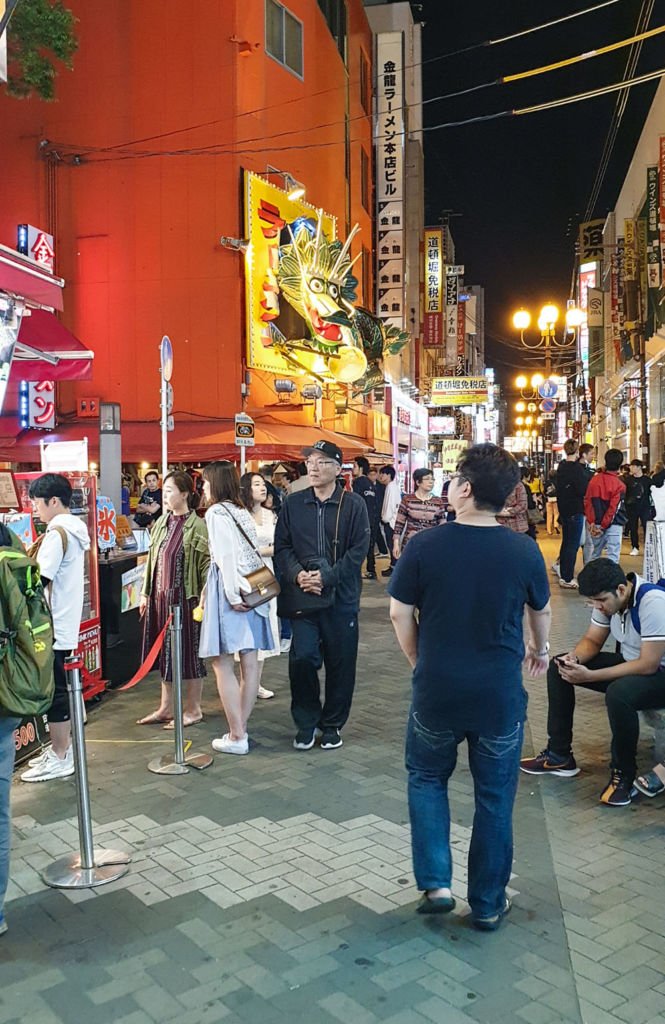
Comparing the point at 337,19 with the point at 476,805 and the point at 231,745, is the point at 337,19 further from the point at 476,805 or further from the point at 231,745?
the point at 476,805

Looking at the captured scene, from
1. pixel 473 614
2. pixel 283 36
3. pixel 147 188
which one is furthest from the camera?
pixel 283 36

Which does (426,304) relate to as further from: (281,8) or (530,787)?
(530,787)

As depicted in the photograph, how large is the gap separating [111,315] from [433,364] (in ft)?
124

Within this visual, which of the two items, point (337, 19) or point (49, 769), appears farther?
point (337, 19)

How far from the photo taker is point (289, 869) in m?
4.17

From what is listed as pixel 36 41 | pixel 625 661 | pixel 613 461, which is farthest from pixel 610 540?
pixel 36 41

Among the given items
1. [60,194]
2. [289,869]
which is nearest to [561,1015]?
[289,869]

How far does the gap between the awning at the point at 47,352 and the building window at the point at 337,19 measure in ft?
64.9

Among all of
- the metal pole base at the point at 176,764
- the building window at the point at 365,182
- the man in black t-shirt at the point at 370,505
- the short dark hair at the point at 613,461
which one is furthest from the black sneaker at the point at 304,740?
the building window at the point at 365,182

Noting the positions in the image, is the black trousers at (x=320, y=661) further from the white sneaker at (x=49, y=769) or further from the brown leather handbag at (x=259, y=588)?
the white sneaker at (x=49, y=769)

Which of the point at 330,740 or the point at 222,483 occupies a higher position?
the point at 222,483

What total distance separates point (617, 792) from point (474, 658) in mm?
2163

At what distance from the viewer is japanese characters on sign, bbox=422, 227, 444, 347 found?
40.7m

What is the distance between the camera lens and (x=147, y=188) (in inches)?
720
